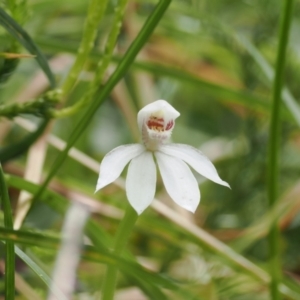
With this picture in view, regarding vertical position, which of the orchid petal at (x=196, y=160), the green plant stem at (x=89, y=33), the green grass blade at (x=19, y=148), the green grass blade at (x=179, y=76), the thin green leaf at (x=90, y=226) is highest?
the green grass blade at (x=179, y=76)

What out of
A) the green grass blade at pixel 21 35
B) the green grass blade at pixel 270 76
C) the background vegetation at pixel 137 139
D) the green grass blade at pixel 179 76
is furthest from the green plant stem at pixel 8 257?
the green grass blade at pixel 270 76

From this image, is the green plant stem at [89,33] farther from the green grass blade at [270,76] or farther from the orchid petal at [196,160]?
the green grass blade at [270,76]

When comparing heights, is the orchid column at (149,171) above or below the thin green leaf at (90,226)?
below

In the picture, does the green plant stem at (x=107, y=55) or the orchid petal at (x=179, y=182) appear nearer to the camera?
the orchid petal at (x=179, y=182)

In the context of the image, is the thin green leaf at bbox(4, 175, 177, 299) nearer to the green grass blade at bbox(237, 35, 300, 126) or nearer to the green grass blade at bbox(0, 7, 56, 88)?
the green grass blade at bbox(0, 7, 56, 88)

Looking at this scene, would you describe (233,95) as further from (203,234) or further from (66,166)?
(66,166)

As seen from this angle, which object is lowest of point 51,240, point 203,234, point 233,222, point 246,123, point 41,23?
point 51,240

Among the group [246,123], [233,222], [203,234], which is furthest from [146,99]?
[203,234]
